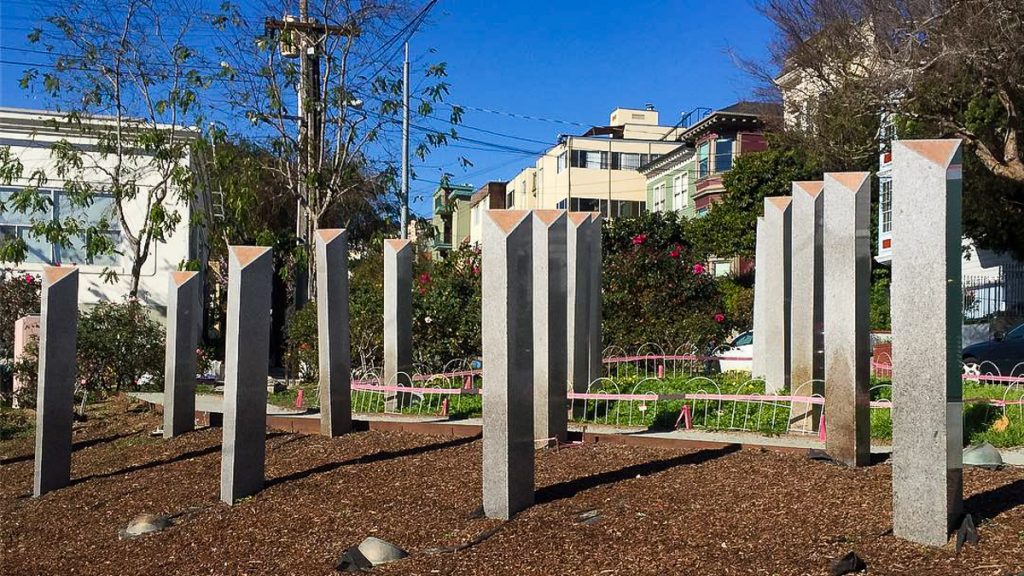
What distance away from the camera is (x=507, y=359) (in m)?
6.80

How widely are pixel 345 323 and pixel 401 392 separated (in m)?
1.91

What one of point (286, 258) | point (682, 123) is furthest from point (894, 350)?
point (682, 123)

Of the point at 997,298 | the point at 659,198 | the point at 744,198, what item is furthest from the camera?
the point at 659,198

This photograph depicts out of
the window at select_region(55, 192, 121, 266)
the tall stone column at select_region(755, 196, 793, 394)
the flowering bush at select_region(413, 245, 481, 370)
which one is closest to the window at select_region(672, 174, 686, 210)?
the window at select_region(55, 192, 121, 266)

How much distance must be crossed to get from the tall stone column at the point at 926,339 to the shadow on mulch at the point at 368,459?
4431mm

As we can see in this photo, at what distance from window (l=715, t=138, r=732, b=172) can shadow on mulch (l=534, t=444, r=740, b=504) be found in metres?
39.0

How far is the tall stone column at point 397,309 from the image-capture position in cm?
1195

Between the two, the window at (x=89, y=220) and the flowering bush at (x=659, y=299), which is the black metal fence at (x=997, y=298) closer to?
the flowering bush at (x=659, y=299)

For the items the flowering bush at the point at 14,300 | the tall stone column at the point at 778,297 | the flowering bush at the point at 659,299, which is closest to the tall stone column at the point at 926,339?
the tall stone column at the point at 778,297

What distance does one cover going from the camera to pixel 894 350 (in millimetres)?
5574

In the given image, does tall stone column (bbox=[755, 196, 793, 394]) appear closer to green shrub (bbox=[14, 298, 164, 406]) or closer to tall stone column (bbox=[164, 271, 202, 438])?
tall stone column (bbox=[164, 271, 202, 438])

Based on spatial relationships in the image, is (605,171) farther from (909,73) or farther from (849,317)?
(849,317)

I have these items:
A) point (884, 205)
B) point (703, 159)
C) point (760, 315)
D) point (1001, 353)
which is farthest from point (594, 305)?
point (703, 159)

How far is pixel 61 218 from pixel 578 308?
Answer: 1350cm
